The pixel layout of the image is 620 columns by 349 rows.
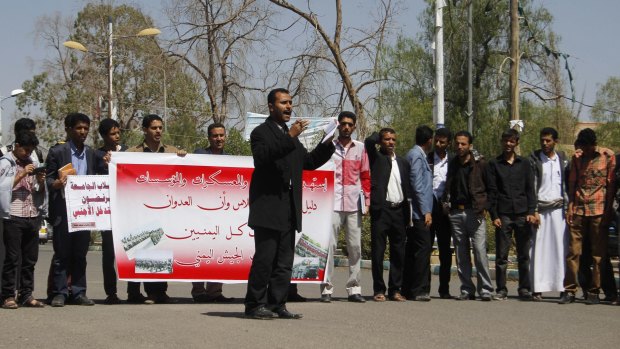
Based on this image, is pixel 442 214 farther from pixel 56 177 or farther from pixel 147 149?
pixel 56 177

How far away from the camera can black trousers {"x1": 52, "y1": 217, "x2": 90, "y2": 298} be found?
10.8 metres

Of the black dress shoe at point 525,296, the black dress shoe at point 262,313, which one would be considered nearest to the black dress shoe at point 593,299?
the black dress shoe at point 525,296

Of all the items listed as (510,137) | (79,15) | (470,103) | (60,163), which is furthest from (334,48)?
(79,15)

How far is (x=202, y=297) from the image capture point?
11859mm

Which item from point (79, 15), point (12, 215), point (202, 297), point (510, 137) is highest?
point (79, 15)

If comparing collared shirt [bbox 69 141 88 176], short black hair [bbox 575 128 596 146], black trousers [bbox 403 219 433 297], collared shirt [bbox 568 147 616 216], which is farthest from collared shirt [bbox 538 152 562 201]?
collared shirt [bbox 69 141 88 176]

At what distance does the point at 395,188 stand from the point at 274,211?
3.05 m

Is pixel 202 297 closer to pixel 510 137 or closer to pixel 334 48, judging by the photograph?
pixel 510 137

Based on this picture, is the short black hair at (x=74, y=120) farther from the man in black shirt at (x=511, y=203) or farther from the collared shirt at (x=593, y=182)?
the collared shirt at (x=593, y=182)

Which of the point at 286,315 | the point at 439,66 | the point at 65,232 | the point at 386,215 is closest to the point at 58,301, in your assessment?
the point at 65,232

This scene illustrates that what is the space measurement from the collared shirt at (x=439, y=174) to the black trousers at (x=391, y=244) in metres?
0.73

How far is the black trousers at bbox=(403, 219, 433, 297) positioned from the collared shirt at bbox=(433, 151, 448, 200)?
22.9 inches

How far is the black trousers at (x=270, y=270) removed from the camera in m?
9.58

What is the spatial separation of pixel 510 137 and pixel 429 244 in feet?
5.37
